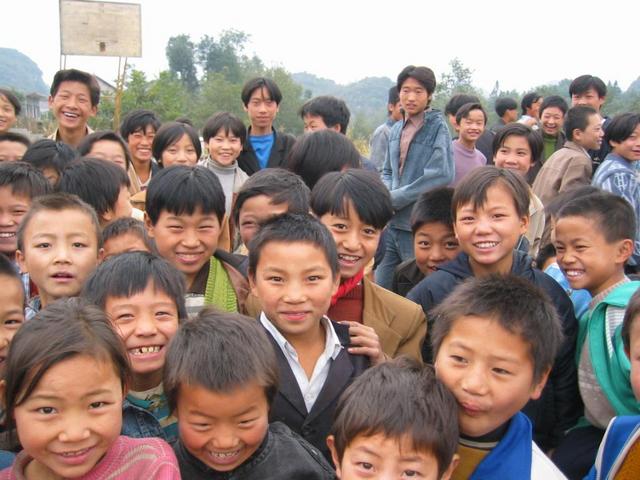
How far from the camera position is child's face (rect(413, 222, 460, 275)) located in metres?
3.13

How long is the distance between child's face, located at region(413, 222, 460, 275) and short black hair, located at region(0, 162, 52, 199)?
1926 millimetres

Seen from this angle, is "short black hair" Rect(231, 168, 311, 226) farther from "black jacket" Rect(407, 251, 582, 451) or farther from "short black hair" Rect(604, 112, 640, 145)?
"short black hair" Rect(604, 112, 640, 145)

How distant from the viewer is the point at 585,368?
2354 millimetres

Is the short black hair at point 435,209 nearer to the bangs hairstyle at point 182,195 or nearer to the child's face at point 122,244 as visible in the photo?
the bangs hairstyle at point 182,195

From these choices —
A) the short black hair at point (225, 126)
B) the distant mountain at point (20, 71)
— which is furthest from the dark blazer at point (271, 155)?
the distant mountain at point (20, 71)

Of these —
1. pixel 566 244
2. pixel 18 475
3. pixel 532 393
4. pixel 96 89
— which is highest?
pixel 96 89

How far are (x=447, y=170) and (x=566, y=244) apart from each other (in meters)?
1.95

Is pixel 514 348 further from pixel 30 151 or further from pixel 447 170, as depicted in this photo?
pixel 30 151

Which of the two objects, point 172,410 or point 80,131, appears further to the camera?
point 80,131

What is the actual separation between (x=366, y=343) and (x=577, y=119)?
4.14m

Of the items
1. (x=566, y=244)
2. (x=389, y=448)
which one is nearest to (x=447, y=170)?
(x=566, y=244)

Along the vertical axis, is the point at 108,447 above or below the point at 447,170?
below

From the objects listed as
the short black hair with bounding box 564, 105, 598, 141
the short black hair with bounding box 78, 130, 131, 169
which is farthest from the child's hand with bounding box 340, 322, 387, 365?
the short black hair with bounding box 564, 105, 598, 141

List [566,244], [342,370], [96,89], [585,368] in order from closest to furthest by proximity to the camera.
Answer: [342,370], [585,368], [566,244], [96,89]
